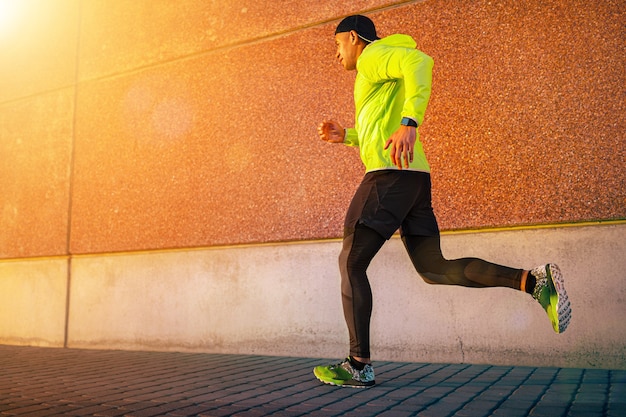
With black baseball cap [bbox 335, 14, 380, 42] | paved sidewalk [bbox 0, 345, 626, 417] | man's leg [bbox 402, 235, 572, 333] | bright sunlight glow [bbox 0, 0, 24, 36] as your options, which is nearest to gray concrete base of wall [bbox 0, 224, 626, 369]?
paved sidewalk [bbox 0, 345, 626, 417]

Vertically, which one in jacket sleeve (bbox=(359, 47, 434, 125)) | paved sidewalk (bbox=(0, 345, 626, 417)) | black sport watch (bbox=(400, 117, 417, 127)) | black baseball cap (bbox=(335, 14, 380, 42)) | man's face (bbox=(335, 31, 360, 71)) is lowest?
paved sidewalk (bbox=(0, 345, 626, 417))

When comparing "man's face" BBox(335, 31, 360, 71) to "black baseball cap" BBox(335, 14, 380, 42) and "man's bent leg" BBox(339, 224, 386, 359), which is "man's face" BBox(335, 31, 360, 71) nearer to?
"black baseball cap" BBox(335, 14, 380, 42)

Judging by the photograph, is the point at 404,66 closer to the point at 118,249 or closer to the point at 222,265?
the point at 222,265

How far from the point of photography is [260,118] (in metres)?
4.25

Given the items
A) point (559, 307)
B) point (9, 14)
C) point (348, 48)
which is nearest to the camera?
point (559, 307)

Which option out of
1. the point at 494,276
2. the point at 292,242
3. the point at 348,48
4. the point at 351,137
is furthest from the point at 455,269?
the point at 292,242

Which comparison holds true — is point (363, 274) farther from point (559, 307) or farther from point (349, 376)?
point (559, 307)

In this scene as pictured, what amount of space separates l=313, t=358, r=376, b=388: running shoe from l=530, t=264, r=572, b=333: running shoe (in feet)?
2.86

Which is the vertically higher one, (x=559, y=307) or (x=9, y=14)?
(x=9, y=14)

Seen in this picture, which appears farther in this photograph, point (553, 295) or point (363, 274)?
point (363, 274)

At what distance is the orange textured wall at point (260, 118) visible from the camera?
3.29 meters

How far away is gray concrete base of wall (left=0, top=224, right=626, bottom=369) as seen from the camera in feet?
10.0

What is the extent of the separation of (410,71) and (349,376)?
1486 millimetres

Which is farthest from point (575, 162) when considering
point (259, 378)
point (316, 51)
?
point (259, 378)
